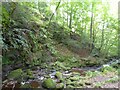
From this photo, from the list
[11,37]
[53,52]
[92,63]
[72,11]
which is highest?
[72,11]

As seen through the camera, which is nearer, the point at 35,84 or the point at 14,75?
the point at 35,84

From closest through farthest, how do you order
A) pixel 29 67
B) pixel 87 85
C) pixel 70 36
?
pixel 87 85, pixel 29 67, pixel 70 36

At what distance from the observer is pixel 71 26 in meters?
19.4

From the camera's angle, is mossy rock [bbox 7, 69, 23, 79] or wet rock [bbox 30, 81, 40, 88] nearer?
wet rock [bbox 30, 81, 40, 88]

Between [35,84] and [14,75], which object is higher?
[14,75]

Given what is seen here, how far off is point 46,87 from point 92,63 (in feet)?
25.1

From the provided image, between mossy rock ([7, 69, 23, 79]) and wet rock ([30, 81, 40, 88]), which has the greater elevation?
mossy rock ([7, 69, 23, 79])

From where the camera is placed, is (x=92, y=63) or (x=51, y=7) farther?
(x=51, y=7)

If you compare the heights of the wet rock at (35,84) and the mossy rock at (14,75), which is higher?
the mossy rock at (14,75)

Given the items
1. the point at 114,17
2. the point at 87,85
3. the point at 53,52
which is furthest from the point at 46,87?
the point at 114,17

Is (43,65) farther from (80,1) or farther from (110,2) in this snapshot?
(110,2)

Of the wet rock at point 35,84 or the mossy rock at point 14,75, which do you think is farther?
the mossy rock at point 14,75

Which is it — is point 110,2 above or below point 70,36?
above

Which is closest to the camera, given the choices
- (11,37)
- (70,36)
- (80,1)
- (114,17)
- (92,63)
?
(11,37)
